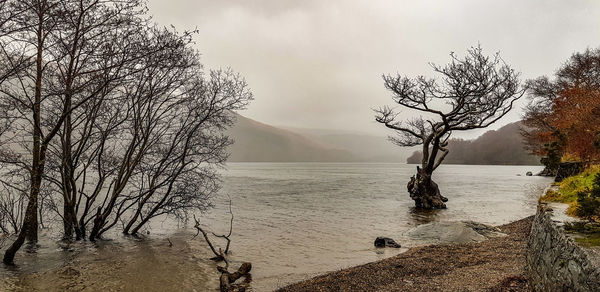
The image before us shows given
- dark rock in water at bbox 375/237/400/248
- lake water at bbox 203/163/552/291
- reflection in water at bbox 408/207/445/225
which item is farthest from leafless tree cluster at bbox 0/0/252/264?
reflection in water at bbox 408/207/445/225

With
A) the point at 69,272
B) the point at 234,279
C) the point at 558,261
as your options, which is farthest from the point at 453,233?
the point at 69,272

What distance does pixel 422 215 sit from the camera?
2395 cm

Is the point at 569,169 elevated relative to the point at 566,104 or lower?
lower

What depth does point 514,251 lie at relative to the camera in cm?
1102

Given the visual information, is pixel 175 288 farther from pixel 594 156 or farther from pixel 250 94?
pixel 594 156

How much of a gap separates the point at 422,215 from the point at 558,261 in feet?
67.1

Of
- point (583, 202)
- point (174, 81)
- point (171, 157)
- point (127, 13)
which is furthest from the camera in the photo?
point (171, 157)

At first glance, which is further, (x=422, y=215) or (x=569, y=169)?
(x=422, y=215)

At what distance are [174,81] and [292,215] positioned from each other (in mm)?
14449

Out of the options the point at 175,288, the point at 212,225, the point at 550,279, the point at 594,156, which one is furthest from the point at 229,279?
the point at 594,156

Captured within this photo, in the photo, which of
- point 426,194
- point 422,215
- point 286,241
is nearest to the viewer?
point 286,241

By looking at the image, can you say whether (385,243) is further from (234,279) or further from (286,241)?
(234,279)

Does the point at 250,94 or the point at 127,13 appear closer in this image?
the point at 127,13

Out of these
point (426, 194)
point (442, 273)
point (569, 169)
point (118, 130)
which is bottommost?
point (442, 273)
